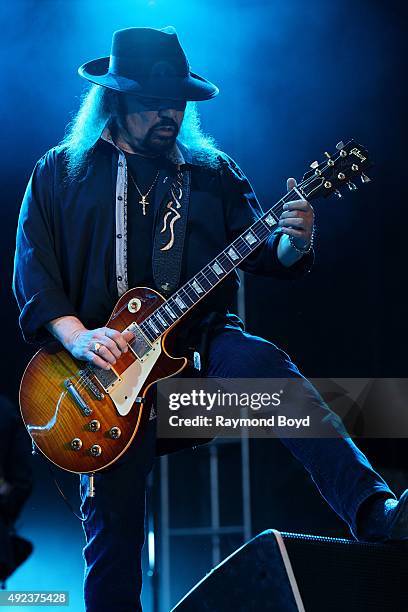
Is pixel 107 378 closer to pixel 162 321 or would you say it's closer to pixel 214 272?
pixel 162 321

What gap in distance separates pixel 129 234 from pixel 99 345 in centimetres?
43

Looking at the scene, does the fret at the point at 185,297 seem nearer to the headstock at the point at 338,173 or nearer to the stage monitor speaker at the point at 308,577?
the headstock at the point at 338,173

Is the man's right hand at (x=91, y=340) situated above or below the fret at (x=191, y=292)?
below

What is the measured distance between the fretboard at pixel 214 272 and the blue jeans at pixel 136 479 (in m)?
0.15

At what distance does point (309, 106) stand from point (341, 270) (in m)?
0.82

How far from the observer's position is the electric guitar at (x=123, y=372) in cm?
258

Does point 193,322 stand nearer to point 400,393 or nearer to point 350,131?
point 400,393

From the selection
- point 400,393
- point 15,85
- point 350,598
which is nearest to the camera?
point 350,598

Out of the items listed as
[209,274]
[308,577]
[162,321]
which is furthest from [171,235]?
[308,577]

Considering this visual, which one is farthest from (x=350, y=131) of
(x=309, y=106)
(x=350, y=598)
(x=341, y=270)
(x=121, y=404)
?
(x=350, y=598)

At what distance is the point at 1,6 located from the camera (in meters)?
4.37

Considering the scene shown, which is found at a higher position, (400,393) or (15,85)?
(15,85)

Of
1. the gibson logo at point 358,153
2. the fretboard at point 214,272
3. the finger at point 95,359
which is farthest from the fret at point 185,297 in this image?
the gibson logo at point 358,153

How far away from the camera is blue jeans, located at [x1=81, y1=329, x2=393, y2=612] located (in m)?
2.20
